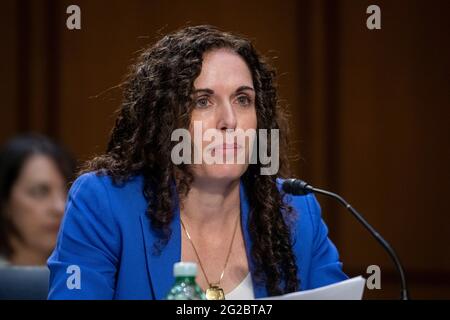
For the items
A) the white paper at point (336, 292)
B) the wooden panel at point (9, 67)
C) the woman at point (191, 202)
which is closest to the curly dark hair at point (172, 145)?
the woman at point (191, 202)

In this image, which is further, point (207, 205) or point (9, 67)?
point (9, 67)

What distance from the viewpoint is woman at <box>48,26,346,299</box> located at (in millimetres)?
1882

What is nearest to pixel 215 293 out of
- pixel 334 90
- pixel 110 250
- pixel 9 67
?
pixel 110 250

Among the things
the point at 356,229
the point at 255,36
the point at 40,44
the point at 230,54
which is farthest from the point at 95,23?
the point at 230,54

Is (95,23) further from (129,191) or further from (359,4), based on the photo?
(129,191)

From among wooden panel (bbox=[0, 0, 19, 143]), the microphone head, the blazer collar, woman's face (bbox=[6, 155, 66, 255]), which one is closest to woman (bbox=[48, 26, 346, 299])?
the blazer collar

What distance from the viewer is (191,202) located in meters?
2.06

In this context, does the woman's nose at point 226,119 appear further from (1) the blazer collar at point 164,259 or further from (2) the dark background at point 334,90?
(2) the dark background at point 334,90

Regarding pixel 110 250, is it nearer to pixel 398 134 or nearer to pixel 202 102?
pixel 202 102

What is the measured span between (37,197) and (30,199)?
30 millimetres

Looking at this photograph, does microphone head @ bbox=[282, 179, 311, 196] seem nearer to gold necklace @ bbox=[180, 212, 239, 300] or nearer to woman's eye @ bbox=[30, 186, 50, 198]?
gold necklace @ bbox=[180, 212, 239, 300]

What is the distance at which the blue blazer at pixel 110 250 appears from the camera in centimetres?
180
